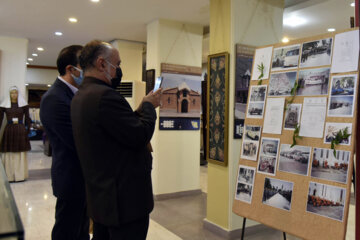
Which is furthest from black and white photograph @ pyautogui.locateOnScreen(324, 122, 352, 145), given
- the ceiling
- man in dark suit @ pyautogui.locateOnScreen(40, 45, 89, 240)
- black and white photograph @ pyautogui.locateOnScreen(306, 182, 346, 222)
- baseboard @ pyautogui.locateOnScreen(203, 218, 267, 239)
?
the ceiling

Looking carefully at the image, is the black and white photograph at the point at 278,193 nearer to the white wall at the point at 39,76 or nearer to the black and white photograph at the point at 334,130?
the black and white photograph at the point at 334,130

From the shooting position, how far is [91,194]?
1489 mm

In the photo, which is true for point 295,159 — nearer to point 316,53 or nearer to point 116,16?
point 316,53

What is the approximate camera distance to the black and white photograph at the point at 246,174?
82.1 inches

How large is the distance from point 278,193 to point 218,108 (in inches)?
61.2

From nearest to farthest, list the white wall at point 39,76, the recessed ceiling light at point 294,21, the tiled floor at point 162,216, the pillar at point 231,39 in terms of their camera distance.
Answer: the pillar at point 231,39, the tiled floor at point 162,216, the recessed ceiling light at point 294,21, the white wall at point 39,76

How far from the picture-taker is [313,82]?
183 centimetres

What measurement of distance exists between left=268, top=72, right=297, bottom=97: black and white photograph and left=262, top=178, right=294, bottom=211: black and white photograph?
557 mm

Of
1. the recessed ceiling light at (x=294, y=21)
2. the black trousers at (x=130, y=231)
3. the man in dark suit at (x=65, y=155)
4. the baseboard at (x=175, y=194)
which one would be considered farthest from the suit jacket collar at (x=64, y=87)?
the recessed ceiling light at (x=294, y=21)

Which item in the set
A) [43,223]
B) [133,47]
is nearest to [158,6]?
[133,47]

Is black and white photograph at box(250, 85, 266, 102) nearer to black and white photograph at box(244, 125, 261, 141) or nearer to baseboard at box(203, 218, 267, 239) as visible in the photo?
black and white photograph at box(244, 125, 261, 141)

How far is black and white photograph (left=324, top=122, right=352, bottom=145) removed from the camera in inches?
63.6

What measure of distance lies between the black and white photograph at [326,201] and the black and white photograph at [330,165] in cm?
5

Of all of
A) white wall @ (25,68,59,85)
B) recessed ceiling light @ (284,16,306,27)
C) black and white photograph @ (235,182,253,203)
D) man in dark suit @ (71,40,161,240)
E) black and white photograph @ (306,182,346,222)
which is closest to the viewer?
man in dark suit @ (71,40,161,240)
